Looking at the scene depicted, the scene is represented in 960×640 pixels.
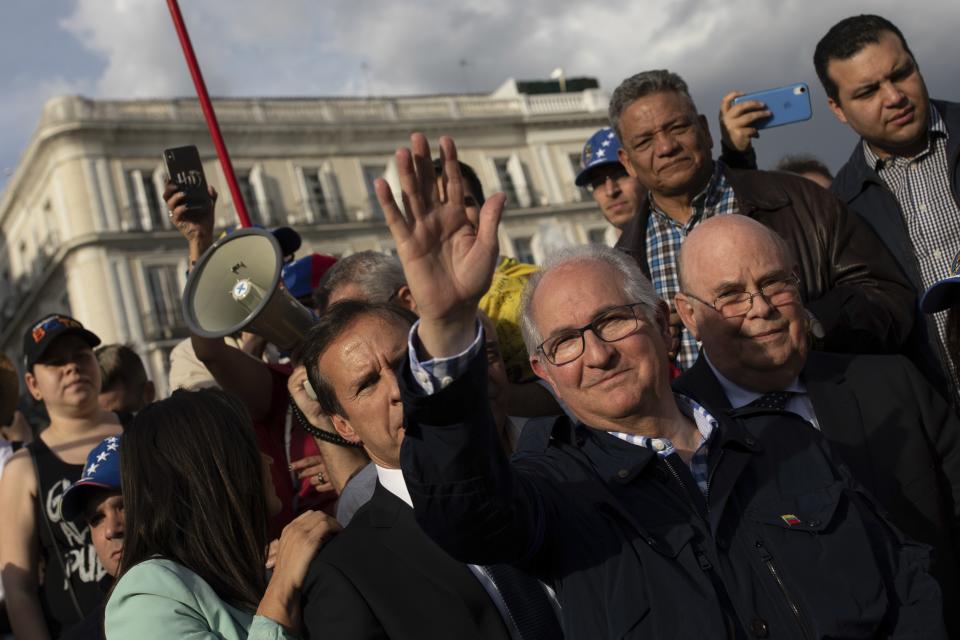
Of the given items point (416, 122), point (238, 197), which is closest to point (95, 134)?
point (416, 122)

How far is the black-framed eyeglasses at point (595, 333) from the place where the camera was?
7.86 ft

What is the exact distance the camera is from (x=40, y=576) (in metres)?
3.98

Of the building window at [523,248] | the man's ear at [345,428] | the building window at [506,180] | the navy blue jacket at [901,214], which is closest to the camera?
the man's ear at [345,428]

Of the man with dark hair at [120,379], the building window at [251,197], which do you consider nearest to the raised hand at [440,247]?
the man with dark hair at [120,379]

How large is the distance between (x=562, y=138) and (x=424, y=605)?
140 feet

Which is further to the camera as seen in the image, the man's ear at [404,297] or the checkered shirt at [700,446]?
the man's ear at [404,297]

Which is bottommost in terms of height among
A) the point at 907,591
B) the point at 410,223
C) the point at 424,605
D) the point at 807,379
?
the point at 907,591

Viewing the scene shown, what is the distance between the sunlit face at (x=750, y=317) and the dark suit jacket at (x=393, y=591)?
3.83 feet

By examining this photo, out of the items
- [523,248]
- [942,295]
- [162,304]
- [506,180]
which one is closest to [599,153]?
[942,295]

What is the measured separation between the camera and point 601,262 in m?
2.54

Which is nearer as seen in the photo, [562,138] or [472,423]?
[472,423]

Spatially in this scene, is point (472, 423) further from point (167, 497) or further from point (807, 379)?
point (807, 379)

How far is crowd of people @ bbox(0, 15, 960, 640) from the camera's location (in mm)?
2018

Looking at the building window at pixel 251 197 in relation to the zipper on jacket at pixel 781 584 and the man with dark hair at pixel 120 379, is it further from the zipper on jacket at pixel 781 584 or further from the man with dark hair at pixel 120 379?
the zipper on jacket at pixel 781 584
